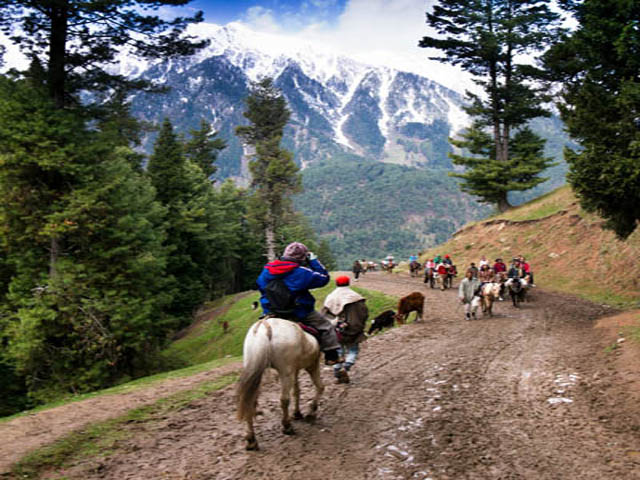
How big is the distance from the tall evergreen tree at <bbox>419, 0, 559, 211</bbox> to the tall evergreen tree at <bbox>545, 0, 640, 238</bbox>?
689 inches

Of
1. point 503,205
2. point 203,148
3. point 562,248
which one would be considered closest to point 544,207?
point 503,205

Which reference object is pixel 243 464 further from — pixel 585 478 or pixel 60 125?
pixel 60 125

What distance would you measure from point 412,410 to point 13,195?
1325cm

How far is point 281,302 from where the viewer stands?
6070mm

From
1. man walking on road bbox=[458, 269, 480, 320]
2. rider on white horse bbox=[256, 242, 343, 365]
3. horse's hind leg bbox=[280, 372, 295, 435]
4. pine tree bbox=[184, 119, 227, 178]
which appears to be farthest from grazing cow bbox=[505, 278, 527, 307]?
pine tree bbox=[184, 119, 227, 178]

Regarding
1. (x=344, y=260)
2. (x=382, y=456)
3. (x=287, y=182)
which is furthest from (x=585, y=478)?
(x=344, y=260)

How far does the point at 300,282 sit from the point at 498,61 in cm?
3450

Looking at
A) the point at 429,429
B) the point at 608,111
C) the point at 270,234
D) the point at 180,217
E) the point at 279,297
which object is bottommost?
the point at 429,429

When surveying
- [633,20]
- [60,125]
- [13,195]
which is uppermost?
[633,20]

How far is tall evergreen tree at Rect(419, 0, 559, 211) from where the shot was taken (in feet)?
106

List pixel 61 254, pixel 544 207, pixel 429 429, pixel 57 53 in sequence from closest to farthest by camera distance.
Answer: pixel 429 429 → pixel 61 254 → pixel 57 53 → pixel 544 207

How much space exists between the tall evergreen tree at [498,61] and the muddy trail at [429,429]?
2709cm

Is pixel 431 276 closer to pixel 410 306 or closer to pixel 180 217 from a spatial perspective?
pixel 410 306

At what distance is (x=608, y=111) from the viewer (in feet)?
47.2
